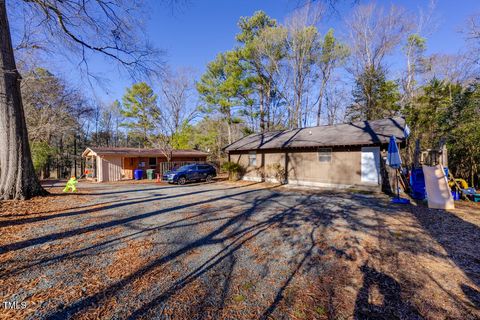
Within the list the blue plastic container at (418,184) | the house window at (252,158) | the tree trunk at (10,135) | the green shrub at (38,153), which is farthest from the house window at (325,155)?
the green shrub at (38,153)

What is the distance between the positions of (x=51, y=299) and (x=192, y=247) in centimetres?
196

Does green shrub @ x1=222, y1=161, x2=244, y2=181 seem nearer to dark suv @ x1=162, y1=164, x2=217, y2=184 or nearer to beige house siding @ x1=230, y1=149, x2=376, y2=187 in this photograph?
beige house siding @ x1=230, y1=149, x2=376, y2=187

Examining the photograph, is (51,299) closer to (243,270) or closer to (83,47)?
(243,270)

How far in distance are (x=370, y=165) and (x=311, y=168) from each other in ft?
10.1

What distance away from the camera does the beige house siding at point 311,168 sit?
11.0 meters

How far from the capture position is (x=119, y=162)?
18.8m

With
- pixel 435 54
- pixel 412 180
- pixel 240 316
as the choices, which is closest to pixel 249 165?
pixel 412 180

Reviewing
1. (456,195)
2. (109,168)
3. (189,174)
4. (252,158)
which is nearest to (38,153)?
(109,168)

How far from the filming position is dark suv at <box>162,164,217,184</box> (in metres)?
14.3

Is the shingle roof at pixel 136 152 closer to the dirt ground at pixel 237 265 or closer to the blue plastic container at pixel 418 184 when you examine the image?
the dirt ground at pixel 237 265

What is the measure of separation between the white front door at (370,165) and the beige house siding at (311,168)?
0.74 ft

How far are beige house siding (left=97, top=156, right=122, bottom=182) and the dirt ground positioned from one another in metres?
12.8

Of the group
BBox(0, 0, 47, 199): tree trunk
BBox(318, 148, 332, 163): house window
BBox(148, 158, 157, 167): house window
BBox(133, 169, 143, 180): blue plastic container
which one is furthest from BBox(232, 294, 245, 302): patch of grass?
BBox(148, 158, 157, 167): house window

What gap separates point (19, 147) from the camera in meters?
6.84
